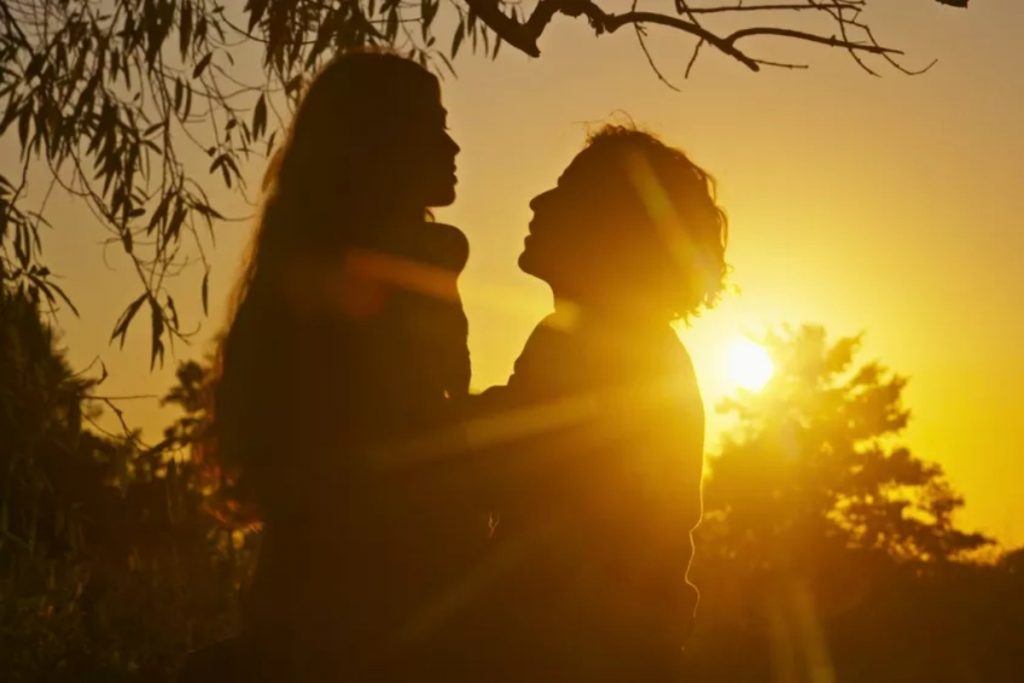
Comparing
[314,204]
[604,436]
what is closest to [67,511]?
[604,436]

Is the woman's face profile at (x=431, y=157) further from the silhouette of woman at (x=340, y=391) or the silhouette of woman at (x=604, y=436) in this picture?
the silhouette of woman at (x=604, y=436)

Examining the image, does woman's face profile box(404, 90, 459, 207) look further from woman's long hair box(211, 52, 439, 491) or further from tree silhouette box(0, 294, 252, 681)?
tree silhouette box(0, 294, 252, 681)

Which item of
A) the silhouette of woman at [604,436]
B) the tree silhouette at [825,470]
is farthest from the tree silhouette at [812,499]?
the silhouette of woman at [604,436]

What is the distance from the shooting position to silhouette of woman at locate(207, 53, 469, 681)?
2.46 meters

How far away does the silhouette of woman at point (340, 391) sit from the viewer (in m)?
2.46

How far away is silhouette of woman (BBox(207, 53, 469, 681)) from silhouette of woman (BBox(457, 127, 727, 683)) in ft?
0.66

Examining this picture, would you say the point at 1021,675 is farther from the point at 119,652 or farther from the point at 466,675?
the point at 466,675

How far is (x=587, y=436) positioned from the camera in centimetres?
309

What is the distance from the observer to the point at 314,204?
2605mm

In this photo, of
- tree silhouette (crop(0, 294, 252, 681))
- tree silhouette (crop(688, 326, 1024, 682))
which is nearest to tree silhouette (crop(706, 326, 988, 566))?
tree silhouette (crop(688, 326, 1024, 682))

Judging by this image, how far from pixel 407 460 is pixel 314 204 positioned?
0.47 meters

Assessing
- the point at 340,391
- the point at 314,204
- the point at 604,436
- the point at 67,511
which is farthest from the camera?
the point at 67,511

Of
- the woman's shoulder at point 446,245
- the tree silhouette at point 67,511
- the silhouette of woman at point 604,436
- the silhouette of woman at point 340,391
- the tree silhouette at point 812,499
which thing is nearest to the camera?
the silhouette of woman at point 340,391

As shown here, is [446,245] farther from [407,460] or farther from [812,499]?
[812,499]
